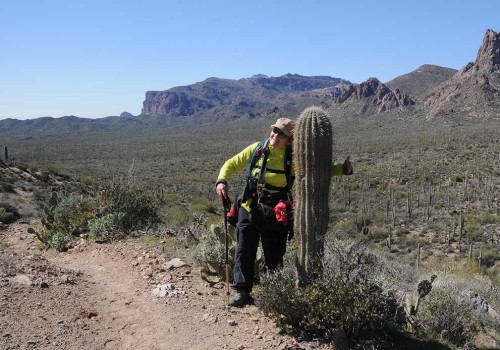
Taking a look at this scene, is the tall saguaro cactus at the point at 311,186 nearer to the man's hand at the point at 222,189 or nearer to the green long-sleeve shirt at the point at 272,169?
the green long-sleeve shirt at the point at 272,169

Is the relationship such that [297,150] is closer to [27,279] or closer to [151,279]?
[151,279]

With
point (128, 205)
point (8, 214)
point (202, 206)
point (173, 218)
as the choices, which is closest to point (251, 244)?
point (128, 205)

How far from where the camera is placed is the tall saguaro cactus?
4.03 meters

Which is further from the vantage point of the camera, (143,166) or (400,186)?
(143,166)

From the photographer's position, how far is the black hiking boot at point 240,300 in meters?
4.45

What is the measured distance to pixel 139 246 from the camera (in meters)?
6.69

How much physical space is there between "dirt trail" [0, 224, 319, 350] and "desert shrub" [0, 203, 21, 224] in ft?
15.3

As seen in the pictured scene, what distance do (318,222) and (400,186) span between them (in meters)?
25.1

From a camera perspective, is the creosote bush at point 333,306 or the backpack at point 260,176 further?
the backpack at point 260,176

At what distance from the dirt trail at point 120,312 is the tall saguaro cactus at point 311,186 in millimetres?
701

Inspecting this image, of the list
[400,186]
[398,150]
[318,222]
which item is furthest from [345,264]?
[398,150]

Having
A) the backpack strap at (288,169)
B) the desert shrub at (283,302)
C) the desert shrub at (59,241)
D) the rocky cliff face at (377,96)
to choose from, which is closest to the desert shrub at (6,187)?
the desert shrub at (59,241)

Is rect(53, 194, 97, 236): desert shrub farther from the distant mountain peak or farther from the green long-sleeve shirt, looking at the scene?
the distant mountain peak

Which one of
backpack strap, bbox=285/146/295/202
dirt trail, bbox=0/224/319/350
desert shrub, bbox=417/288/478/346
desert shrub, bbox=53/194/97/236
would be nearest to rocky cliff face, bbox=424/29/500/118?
desert shrub, bbox=53/194/97/236
